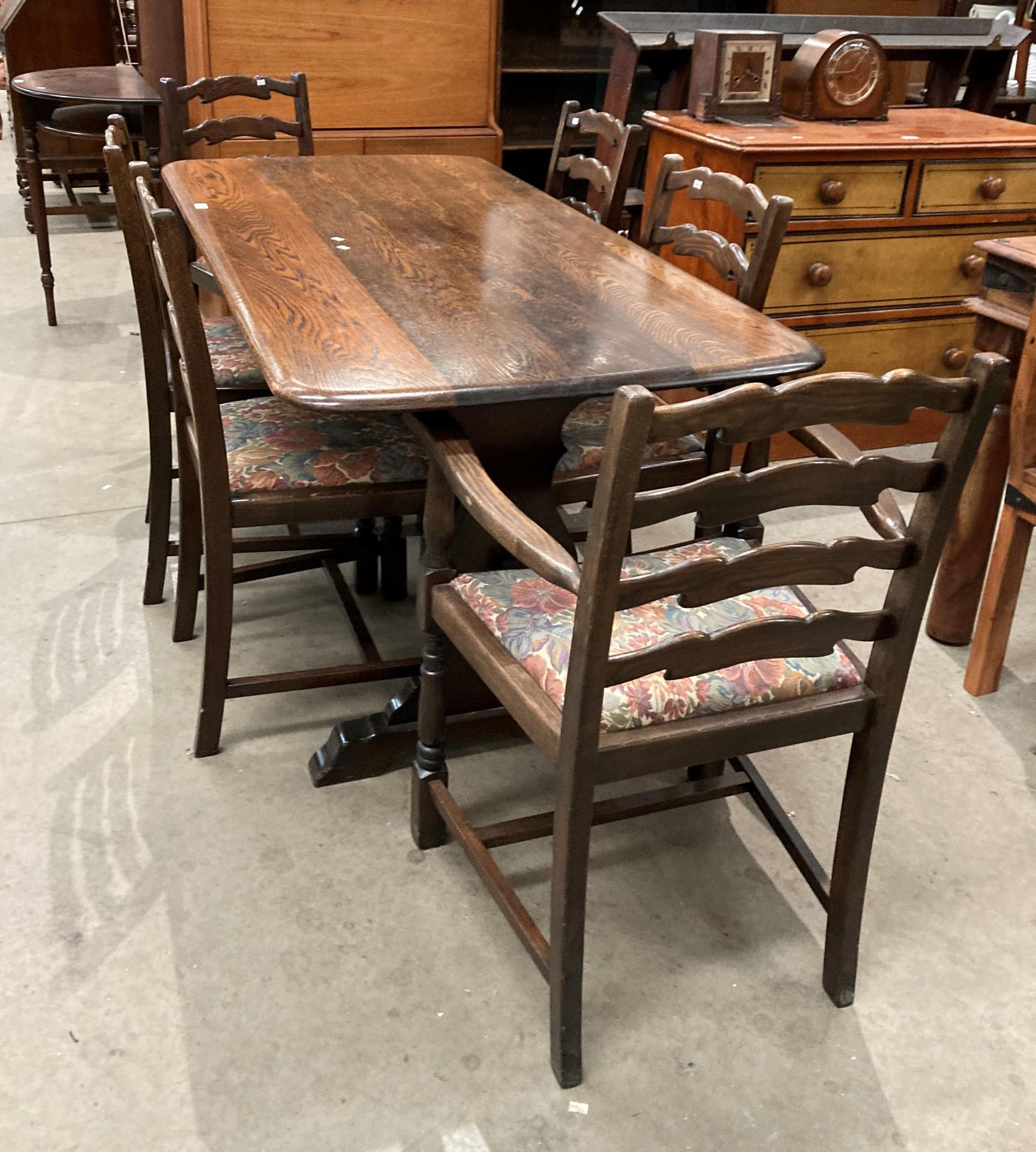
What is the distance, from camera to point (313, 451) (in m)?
2.07

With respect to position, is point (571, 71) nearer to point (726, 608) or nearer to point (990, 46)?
point (990, 46)

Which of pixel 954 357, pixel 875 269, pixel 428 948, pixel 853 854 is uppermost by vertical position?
pixel 875 269

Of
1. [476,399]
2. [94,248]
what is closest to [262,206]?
[476,399]

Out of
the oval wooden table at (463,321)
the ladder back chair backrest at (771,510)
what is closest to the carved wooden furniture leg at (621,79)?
the oval wooden table at (463,321)

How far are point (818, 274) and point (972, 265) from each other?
546mm

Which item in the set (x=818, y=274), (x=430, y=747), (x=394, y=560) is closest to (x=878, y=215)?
(x=818, y=274)

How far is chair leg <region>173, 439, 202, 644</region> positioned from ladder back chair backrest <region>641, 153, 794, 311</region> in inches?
40.9

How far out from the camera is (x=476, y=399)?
156 cm

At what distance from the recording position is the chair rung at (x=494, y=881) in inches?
61.7

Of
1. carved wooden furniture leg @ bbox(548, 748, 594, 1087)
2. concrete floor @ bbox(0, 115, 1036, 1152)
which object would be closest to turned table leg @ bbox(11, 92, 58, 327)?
concrete floor @ bbox(0, 115, 1036, 1152)

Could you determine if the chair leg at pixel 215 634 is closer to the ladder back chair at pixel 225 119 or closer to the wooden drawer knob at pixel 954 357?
the ladder back chair at pixel 225 119

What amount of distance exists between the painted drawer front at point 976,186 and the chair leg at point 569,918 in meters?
2.39

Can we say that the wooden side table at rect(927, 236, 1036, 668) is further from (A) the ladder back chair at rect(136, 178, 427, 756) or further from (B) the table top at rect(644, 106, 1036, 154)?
(A) the ladder back chair at rect(136, 178, 427, 756)

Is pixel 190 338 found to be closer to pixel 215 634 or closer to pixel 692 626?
pixel 215 634
